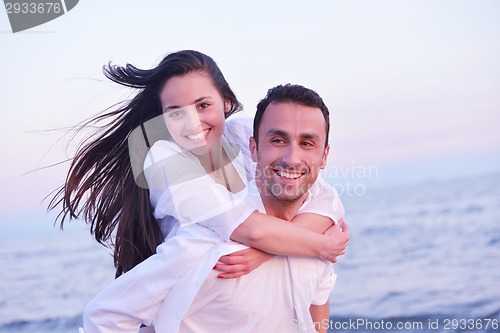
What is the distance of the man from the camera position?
121 inches

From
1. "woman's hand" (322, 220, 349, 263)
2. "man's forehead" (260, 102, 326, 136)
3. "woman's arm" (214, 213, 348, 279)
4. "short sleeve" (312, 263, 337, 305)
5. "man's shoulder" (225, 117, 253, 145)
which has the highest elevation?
"man's forehead" (260, 102, 326, 136)

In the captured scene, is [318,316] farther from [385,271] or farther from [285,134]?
[385,271]

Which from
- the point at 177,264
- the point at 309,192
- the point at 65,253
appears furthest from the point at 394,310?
the point at 65,253

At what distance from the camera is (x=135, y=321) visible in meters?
3.01

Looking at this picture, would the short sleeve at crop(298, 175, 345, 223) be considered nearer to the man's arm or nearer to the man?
the man

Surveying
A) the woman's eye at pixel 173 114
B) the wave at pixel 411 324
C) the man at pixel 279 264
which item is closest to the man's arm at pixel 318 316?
the man at pixel 279 264

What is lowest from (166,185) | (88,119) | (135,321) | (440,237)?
(440,237)

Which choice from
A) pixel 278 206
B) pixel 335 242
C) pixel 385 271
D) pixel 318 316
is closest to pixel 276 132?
pixel 278 206

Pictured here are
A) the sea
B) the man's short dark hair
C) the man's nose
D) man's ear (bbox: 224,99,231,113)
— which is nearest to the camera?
the man's nose

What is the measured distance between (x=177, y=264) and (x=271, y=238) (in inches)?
17.2

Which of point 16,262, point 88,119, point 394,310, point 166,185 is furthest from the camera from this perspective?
point 16,262

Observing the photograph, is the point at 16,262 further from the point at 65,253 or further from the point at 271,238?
the point at 271,238

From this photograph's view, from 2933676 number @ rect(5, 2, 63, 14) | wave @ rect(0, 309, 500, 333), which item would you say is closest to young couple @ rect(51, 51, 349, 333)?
2933676 number @ rect(5, 2, 63, 14)

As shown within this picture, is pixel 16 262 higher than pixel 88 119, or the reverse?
pixel 88 119
